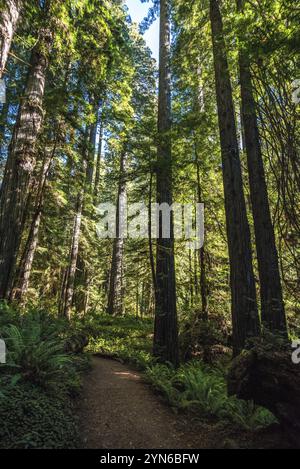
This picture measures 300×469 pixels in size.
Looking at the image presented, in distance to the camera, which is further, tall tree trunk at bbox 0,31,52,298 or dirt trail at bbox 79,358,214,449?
tall tree trunk at bbox 0,31,52,298

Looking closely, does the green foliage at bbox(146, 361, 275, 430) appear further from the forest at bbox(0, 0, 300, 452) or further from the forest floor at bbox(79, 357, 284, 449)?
the forest floor at bbox(79, 357, 284, 449)

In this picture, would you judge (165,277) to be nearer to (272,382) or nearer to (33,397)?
(272,382)

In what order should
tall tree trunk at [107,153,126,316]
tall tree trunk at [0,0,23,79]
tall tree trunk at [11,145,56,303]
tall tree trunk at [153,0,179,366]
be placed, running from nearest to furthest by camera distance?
tall tree trunk at [0,0,23,79] < tall tree trunk at [153,0,179,366] < tall tree trunk at [11,145,56,303] < tall tree trunk at [107,153,126,316]

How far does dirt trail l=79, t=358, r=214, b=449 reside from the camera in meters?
3.42

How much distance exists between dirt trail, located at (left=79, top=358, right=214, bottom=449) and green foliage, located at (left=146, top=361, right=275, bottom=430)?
0.84 ft

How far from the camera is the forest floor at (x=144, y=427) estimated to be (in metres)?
3.32

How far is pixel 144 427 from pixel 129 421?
0.93 feet

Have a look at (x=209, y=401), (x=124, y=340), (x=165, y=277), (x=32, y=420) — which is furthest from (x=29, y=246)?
(x=209, y=401)

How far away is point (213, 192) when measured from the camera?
11.0 m

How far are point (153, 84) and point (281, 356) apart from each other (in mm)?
20179

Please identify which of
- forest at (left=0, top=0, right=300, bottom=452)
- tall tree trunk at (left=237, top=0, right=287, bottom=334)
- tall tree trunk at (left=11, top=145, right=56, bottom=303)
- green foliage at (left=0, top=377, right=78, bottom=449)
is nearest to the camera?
green foliage at (left=0, top=377, right=78, bottom=449)

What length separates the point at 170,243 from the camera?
8.04m

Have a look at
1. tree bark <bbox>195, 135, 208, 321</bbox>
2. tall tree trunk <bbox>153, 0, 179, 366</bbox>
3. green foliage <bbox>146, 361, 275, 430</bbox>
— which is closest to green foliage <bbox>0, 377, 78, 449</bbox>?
green foliage <bbox>146, 361, 275, 430</bbox>
